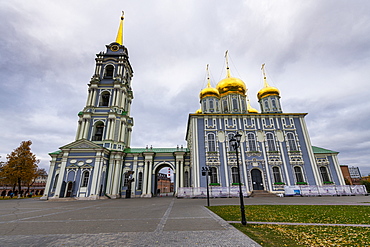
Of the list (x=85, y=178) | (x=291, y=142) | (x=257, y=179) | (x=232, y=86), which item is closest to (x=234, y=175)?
(x=257, y=179)

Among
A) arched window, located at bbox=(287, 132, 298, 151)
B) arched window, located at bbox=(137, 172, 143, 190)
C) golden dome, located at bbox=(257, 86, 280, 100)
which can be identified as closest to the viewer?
arched window, located at bbox=(287, 132, 298, 151)

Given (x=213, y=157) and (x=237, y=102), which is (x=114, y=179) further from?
(x=237, y=102)

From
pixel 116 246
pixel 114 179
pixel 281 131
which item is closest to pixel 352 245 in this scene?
pixel 116 246

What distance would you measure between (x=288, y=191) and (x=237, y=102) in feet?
53.9

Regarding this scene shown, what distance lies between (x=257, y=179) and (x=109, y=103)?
91.7 ft

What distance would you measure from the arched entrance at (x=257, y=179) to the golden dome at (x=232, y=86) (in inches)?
591

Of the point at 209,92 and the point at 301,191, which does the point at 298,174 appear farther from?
the point at 209,92

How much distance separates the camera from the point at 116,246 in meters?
4.63

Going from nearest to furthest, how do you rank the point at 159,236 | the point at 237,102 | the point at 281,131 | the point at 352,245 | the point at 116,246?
1. the point at 352,245
2. the point at 116,246
3. the point at 159,236
4. the point at 281,131
5. the point at 237,102

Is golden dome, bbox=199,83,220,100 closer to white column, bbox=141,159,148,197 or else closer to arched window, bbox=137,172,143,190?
white column, bbox=141,159,148,197

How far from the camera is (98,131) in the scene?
32.9m

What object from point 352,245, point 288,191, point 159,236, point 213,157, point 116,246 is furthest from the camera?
point 213,157

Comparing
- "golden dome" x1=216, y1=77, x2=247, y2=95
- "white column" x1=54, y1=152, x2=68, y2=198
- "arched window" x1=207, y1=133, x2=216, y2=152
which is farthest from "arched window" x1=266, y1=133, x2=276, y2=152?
"white column" x1=54, y1=152, x2=68, y2=198

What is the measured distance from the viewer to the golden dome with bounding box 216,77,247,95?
34.7 m
